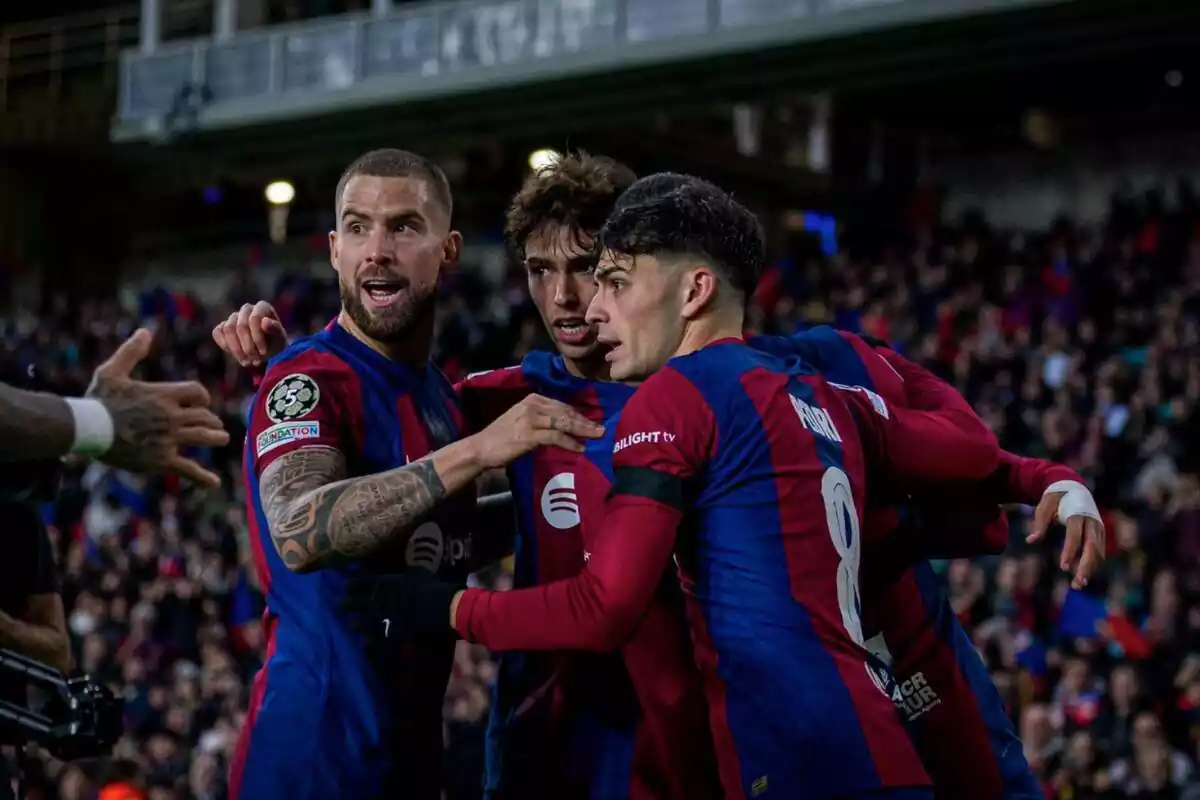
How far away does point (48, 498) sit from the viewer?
5.30 meters

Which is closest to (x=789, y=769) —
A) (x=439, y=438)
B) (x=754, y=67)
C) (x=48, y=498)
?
(x=439, y=438)

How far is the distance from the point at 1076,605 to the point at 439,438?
22.1 feet

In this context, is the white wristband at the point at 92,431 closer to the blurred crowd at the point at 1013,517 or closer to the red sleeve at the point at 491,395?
the red sleeve at the point at 491,395

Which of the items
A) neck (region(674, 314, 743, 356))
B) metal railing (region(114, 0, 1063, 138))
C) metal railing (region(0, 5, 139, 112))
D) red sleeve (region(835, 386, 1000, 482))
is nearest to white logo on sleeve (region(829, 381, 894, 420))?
red sleeve (region(835, 386, 1000, 482))

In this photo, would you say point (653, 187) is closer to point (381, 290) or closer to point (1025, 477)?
point (381, 290)

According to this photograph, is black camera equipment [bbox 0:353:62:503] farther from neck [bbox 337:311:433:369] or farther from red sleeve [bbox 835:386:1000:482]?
red sleeve [bbox 835:386:1000:482]

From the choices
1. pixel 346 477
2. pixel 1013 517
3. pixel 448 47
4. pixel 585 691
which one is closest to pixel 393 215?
pixel 346 477

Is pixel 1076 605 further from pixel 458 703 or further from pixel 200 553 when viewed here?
pixel 200 553

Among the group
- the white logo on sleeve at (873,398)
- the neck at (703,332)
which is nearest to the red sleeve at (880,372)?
the white logo on sleeve at (873,398)

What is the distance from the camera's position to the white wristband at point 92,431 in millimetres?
4117

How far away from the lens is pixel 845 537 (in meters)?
3.60

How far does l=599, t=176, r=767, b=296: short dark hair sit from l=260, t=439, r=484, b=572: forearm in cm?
59

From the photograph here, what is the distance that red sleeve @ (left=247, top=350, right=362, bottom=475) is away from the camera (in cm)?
395

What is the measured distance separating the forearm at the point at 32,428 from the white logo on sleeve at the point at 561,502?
46.7 inches
